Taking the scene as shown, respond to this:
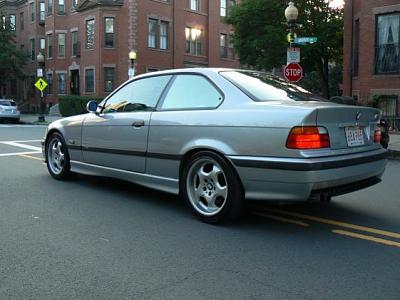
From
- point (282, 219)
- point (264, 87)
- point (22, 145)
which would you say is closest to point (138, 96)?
point (264, 87)

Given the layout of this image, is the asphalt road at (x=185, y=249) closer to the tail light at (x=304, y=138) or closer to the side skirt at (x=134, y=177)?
the side skirt at (x=134, y=177)

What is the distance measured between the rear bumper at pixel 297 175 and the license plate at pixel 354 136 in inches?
5.2

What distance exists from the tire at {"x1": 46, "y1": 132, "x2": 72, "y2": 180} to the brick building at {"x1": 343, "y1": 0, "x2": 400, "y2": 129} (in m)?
14.0

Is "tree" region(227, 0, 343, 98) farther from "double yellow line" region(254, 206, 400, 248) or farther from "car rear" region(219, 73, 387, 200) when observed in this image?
"car rear" region(219, 73, 387, 200)

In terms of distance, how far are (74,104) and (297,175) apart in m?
29.6

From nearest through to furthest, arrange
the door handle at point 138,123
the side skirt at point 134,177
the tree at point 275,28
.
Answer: the side skirt at point 134,177 < the door handle at point 138,123 < the tree at point 275,28

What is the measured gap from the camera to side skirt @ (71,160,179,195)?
5879 millimetres

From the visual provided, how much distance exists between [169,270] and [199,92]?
237 cm

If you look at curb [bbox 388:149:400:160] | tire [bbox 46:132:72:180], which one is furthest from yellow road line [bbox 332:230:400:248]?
curb [bbox 388:149:400:160]

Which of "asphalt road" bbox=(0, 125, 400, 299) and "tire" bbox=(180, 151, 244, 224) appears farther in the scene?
"tire" bbox=(180, 151, 244, 224)

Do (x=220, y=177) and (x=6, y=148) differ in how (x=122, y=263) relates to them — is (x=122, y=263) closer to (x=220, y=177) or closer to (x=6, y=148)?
(x=220, y=177)

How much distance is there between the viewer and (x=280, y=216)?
19.1 ft

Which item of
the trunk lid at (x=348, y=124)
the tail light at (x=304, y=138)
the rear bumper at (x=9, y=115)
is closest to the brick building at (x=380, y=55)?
the trunk lid at (x=348, y=124)

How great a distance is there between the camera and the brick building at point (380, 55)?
19.1m
